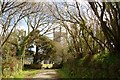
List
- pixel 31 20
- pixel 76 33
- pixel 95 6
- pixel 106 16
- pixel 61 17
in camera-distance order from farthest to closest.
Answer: pixel 31 20 → pixel 76 33 → pixel 61 17 → pixel 106 16 → pixel 95 6

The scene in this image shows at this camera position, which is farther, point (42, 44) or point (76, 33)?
point (42, 44)

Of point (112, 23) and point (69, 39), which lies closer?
point (112, 23)

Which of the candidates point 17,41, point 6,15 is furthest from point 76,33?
point 17,41

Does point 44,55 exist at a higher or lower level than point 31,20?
lower

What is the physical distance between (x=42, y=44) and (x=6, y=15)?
18.7 m

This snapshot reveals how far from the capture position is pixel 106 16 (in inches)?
447

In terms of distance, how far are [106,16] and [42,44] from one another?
81.6ft

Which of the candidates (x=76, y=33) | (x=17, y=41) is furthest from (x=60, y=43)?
(x=76, y=33)

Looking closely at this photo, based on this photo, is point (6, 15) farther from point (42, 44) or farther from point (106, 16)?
point (42, 44)

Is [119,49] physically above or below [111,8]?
below

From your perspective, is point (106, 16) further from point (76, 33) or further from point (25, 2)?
point (76, 33)

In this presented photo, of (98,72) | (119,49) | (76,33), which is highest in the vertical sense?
(76,33)

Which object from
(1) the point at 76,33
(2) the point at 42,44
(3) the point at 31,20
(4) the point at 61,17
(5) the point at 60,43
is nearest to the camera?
(4) the point at 61,17

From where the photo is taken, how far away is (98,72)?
10.3 m
